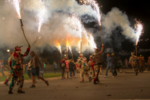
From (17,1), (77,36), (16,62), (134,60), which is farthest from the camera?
(77,36)

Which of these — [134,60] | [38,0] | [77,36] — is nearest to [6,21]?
[38,0]

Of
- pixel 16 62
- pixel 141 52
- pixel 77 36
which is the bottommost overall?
pixel 16 62

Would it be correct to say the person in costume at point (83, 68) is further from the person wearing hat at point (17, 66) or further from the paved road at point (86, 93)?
the person wearing hat at point (17, 66)

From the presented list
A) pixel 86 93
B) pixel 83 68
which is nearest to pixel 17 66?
pixel 86 93

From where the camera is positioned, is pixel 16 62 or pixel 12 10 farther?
pixel 12 10

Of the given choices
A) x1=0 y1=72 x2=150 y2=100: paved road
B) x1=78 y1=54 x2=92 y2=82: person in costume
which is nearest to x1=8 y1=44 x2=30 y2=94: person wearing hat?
x1=0 y1=72 x2=150 y2=100: paved road

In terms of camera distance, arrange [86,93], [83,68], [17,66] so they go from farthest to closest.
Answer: [83,68] → [17,66] → [86,93]

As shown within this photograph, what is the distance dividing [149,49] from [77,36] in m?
14.8

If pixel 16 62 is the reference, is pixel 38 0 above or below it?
above

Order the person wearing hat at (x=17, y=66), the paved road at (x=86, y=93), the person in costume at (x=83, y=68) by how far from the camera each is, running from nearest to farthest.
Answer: the paved road at (x=86, y=93), the person wearing hat at (x=17, y=66), the person in costume at (x=83, y=68)

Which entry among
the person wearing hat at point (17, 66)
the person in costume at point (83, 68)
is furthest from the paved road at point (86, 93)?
the person in costume at point (83, 68)

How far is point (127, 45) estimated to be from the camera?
41719 mm

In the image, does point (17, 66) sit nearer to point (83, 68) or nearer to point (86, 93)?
point (86, 93)

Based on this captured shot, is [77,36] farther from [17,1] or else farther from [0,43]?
[17,1]
